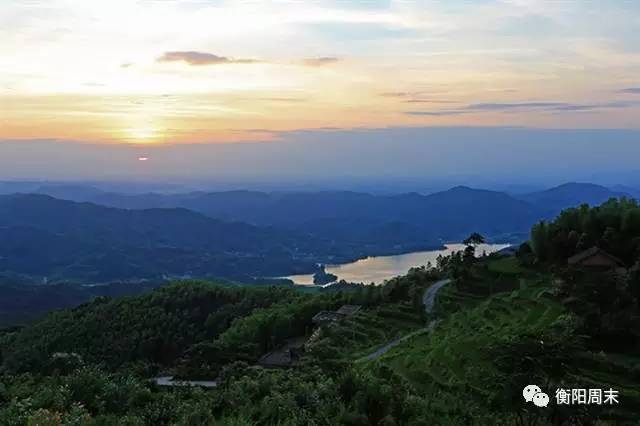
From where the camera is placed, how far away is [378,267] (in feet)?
471

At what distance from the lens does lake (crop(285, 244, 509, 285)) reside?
125 metres

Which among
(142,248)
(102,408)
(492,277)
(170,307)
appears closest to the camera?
(102,408)

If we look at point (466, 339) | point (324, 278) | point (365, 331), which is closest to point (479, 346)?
point (466, 339)

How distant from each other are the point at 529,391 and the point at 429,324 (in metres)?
19.1

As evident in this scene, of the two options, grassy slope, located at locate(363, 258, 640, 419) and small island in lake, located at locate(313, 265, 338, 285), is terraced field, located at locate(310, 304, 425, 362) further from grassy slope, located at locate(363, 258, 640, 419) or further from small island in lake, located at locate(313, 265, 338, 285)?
small island in lake, located at locate(313, 265, 338, 285)

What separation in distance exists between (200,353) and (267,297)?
2321cm

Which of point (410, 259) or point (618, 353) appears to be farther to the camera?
point (410, 259)

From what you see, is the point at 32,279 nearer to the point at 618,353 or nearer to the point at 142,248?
the point at 142,248

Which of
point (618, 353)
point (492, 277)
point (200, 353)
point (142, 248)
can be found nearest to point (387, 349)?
point (618, 353)

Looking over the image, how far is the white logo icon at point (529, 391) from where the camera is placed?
9.97m

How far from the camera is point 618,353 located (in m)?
18.8

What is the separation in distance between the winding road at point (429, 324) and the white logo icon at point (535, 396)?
13.6 metres

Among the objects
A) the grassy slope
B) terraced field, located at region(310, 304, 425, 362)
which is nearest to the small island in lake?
terraced field, located at region(310, 304, 425, 362)

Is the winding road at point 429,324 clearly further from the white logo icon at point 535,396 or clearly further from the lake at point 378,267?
the lake at point 378,267
